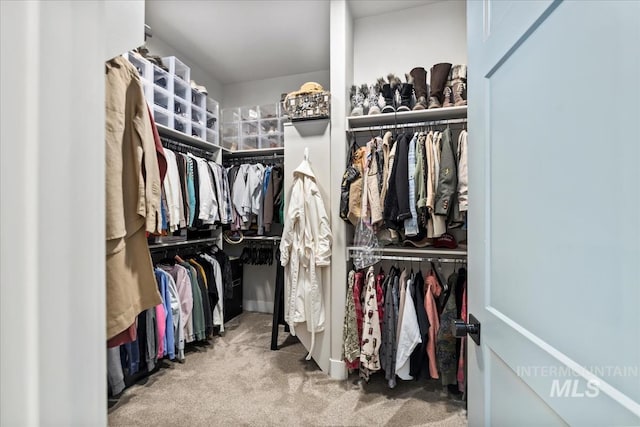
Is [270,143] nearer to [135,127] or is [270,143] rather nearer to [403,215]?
[403,215]

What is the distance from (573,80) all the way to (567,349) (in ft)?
1.54

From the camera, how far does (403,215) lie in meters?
1.88

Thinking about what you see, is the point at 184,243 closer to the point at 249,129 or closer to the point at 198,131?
the point at 198,131

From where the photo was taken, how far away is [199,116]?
2865 mm

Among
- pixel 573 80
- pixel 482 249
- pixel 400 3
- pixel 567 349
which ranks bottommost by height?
pixel 567 349

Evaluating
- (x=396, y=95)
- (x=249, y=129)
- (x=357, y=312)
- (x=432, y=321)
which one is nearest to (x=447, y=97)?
(x=396, y=95)

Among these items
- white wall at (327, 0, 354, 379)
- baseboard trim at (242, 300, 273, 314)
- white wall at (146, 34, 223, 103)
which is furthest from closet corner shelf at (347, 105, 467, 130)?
baseboard trim at (242, 300, 273, 314)

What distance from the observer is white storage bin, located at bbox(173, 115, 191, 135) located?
2.53 metres

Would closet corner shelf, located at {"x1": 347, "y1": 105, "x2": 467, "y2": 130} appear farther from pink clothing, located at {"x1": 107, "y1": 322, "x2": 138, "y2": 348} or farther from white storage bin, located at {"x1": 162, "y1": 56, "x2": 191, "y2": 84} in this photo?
pink clothing, located at {"x1": 107, "y1": 322, "x2": 138, "y2": 348}

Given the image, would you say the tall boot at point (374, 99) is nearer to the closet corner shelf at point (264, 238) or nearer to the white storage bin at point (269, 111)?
the white storage bin at point (269, 111)

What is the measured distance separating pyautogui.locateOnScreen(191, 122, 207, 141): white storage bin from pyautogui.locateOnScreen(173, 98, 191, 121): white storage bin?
5.3 inches

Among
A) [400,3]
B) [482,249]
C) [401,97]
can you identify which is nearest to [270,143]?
[401,97]

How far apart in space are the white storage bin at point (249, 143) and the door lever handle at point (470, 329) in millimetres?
2775

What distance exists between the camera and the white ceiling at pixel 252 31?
7.66 ft
